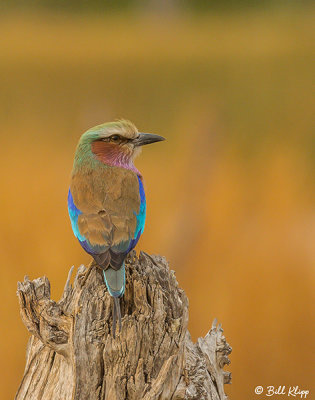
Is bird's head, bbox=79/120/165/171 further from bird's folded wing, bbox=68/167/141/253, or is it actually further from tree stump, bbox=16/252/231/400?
tree stump, bbox=16/252/231/400

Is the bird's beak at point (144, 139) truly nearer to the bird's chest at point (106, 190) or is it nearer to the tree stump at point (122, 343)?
the bird's chest at point (106, 190)

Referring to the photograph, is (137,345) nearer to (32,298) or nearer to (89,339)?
(89,339)

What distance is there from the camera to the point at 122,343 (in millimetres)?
1454

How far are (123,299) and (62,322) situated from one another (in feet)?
0.60

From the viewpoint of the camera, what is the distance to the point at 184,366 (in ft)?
4.87

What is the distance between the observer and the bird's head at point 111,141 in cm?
186

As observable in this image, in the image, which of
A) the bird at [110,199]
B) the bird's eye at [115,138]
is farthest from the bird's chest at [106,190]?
the bird's eye at [115,138]

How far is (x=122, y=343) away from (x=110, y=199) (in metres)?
0.45

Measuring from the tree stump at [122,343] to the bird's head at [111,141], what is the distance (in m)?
0.40

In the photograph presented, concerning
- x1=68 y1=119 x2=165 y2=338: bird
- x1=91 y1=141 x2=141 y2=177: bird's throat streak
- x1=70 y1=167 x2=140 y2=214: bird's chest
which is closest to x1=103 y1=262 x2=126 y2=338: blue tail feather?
x1=68 y1=119 x2=165 y2=338: bird

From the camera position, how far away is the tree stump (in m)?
1.45

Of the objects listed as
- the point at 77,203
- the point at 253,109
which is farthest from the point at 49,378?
the point at 253,109

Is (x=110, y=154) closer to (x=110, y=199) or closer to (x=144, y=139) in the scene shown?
(x=144, y=139)

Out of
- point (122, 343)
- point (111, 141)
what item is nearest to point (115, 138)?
point (111, 141)
